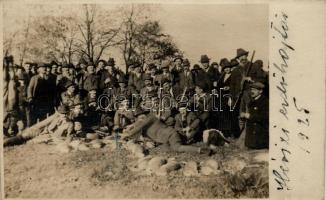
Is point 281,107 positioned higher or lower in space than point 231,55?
lower

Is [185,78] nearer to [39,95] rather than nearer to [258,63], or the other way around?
[258,63]

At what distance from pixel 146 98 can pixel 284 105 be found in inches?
26.5

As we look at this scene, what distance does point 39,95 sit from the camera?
216 cm

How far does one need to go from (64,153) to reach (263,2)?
122cm

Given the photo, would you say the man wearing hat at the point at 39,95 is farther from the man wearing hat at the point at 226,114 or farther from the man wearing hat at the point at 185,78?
the man wearing hat at the point at 226,114

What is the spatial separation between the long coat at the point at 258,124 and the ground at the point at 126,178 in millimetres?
49

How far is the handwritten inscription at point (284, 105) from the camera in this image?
2.14 meters

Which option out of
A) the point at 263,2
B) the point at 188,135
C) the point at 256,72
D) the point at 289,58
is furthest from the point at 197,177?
the point at 263,2

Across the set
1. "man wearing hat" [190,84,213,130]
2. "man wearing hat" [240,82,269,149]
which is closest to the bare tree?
"man wearing hat" [190,84,213,130]

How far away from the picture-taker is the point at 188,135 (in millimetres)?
2154

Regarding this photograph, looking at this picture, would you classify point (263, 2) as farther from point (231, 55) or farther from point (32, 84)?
point (32, 84)

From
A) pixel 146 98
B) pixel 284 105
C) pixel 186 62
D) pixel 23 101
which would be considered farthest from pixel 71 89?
pixel 284 105

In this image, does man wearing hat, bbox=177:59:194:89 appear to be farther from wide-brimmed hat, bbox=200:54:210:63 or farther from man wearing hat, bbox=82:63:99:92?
man wearing hat, bbox=82:63:99:92

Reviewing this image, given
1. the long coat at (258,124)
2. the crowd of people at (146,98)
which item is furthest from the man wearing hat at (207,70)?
the long coat at (258,124)
